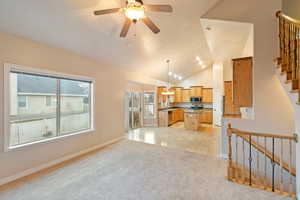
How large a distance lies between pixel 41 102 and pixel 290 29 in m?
5.24

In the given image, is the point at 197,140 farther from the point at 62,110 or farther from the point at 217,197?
the point at 62,110

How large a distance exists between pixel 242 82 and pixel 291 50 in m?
1.25

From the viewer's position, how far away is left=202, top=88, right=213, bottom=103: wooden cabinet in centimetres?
965

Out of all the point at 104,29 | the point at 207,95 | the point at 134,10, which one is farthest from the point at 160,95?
the point at 134,10

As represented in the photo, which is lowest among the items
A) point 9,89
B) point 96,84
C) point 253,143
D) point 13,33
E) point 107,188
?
point 107,188

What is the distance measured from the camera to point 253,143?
→ 3.71 m

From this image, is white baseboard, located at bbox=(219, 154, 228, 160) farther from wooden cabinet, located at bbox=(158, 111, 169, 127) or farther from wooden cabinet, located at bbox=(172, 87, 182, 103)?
wooden cabinet, located at bbox=(172, 87, 182, 103)

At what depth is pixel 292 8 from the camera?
4.15 metres

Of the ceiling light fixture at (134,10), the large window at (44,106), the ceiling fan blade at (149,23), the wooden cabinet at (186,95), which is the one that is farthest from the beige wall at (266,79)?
the wooden cabinet at (186,95)

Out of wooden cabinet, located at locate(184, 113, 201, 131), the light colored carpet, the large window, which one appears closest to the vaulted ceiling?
the large window

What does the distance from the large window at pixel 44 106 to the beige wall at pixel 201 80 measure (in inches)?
294

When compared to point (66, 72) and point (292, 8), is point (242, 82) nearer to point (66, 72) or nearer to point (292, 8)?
point (292, 8)

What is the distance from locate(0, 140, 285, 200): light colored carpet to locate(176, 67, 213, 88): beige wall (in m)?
6.85

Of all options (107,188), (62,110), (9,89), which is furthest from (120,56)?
(107,188)
